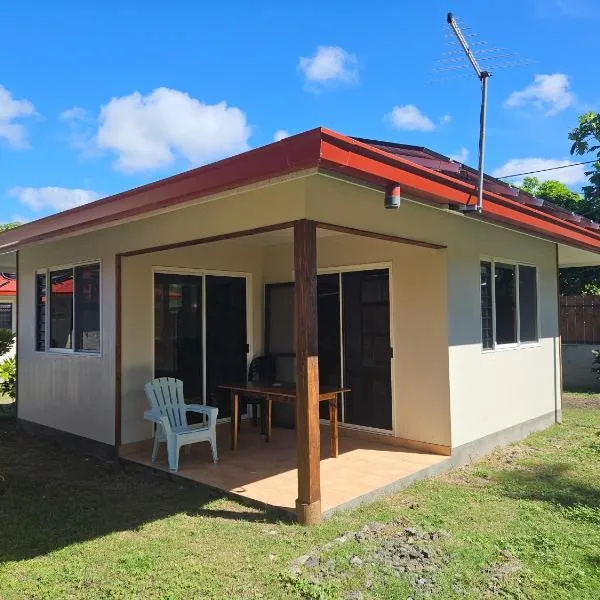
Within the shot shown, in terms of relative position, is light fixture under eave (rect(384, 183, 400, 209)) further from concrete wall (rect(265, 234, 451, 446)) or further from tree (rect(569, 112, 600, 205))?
tree (rect(569, 112, 600, 205))

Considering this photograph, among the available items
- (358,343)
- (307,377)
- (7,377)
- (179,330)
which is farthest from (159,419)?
(7,377)

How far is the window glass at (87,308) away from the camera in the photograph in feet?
21.2

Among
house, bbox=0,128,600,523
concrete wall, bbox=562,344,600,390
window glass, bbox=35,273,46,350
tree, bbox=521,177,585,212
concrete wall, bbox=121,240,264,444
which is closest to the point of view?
house, bbox=0,128,600,523

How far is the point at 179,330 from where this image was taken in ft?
22.0

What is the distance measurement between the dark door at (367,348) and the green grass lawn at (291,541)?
4.35ft

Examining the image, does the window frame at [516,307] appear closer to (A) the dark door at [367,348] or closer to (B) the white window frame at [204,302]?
(A) the dark door at [367,348]

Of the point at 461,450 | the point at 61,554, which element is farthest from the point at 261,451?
the point at 61,554

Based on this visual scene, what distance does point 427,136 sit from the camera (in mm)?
7691

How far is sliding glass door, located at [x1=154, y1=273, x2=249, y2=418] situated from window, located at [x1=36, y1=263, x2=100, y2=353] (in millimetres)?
764

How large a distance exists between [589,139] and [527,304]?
9.09 m

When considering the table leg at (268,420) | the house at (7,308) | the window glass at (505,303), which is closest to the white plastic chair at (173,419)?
the table leg at (268,420)

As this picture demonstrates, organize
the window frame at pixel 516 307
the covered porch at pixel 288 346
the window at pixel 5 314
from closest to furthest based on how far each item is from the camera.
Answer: the covered porch at pixel 288 346 → the window frame at pixel 516 307 → the window at pixel 5 314

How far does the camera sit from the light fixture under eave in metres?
3.69

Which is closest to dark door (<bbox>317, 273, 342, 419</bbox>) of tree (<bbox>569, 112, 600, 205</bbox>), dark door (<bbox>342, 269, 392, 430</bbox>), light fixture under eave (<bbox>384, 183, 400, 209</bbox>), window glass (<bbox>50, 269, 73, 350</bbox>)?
dark door (<bbox>342, 269, 392, 430</bbox>)
